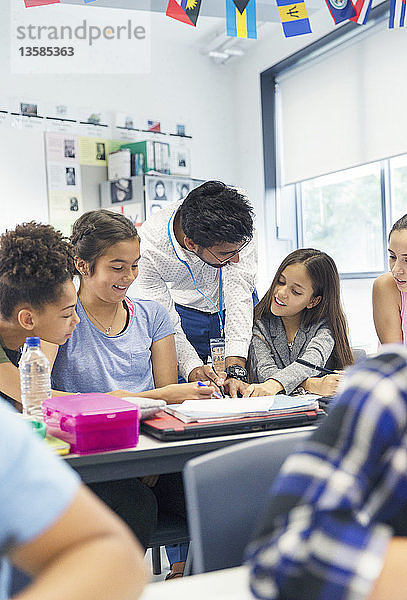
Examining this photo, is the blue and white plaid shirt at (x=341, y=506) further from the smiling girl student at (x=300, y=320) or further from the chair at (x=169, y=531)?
the smiling girl student at (x=300, y=320)

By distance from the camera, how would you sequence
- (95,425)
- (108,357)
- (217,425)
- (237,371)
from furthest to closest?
(237,371) < (108,357) < (217,425) < (95,425)

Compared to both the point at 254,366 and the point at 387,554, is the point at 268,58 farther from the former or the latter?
the point at 387,554

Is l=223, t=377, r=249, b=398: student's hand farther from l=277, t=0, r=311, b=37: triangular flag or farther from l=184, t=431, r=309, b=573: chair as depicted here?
l=277, t=0, r=311, b=37: triangular flag

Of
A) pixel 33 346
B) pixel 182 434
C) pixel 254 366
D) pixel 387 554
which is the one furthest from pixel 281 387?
pixel 387 554

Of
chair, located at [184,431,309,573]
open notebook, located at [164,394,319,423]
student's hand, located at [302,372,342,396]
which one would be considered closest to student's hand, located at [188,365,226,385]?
student's hand, located at [302,372,342,396]

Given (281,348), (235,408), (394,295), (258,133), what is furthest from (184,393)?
(258,133)

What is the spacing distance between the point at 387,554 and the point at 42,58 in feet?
13.4

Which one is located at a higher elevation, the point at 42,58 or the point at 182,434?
the point at 42,58

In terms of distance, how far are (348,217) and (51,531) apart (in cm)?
378

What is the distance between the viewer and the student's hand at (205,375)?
2031mm

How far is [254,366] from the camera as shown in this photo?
228cm

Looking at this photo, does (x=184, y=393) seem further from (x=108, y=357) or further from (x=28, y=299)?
(x=28, y=299)

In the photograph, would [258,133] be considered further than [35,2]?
Yes

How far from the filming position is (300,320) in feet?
7.70
